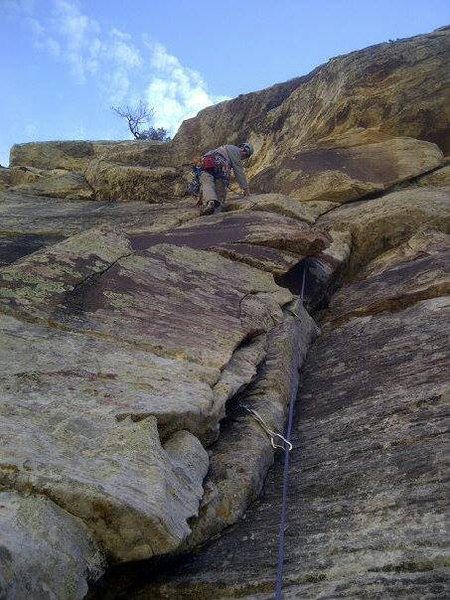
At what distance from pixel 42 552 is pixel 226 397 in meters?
2.77

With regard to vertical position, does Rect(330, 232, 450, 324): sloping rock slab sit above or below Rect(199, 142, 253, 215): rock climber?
below

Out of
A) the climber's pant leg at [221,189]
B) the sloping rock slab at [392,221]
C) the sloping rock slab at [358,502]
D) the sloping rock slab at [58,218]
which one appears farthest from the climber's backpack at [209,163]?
the sloping rock slab at [358,502]

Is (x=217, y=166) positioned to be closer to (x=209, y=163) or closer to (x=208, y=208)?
(x=209, y=163)

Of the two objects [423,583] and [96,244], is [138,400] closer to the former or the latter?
[423,583]

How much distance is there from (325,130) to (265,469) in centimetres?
1362

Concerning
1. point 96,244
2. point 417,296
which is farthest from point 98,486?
point 417,296

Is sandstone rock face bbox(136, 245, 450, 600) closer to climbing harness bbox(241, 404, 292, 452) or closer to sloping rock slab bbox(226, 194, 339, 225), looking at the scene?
climbing harness bbox(241, 404, 292, 452)

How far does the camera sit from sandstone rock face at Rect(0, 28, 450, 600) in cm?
407

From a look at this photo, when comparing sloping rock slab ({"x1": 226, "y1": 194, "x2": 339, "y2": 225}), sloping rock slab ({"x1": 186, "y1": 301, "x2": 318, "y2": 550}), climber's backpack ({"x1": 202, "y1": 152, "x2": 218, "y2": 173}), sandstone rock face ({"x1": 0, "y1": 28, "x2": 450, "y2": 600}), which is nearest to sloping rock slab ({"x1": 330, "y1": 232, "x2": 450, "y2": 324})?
sandstone rock face ({"x1": 0, "y1": 28, "x2": 450, "y2": 600})

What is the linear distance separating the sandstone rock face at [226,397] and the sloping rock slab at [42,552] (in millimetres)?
12

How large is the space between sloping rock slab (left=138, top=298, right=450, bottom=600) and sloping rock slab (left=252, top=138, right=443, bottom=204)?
7.77 meters

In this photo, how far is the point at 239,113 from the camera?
2231cm

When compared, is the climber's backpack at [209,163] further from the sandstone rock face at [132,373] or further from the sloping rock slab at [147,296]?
the sloping rock slab at [147,296]

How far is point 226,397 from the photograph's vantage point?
611 centimetres
